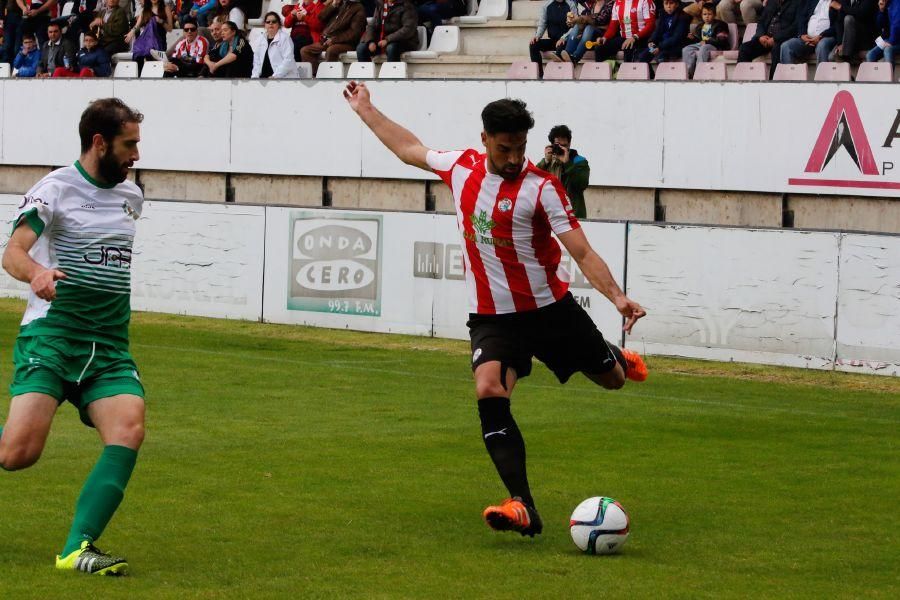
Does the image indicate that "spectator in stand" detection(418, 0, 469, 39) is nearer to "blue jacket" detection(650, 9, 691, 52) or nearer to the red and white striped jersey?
"blue jacket" detection(650, 9, 691, 52)

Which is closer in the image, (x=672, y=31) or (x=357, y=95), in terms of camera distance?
(x=357, y=95)

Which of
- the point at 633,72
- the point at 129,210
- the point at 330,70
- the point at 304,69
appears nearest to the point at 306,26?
the point at 304,69

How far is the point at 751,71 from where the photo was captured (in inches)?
746

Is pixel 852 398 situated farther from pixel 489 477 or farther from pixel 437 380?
pixel 489 477

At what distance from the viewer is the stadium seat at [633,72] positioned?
19781 millimetres

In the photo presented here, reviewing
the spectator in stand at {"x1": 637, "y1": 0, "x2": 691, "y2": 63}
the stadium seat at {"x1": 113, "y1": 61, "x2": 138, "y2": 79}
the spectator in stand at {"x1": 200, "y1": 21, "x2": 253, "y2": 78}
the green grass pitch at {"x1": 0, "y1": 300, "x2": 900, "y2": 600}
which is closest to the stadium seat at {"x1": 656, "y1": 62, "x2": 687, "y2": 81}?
the spectator in stand at {"x1": 637, "y1": 0, "x2": 691, "y2": 63}

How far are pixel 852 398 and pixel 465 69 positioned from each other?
11153mm

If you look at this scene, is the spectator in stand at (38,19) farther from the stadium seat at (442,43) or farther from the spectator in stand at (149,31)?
the stadium seat at (442,43)

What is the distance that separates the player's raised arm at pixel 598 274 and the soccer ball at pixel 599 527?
851mm

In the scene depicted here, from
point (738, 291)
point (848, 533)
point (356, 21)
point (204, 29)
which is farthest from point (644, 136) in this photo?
point (848, 533)

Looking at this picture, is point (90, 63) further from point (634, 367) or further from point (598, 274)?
point (598, 274)

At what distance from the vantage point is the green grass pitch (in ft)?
21.2

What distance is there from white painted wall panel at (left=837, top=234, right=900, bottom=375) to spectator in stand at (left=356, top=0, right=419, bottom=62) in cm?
1004

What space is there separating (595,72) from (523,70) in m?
1.53
